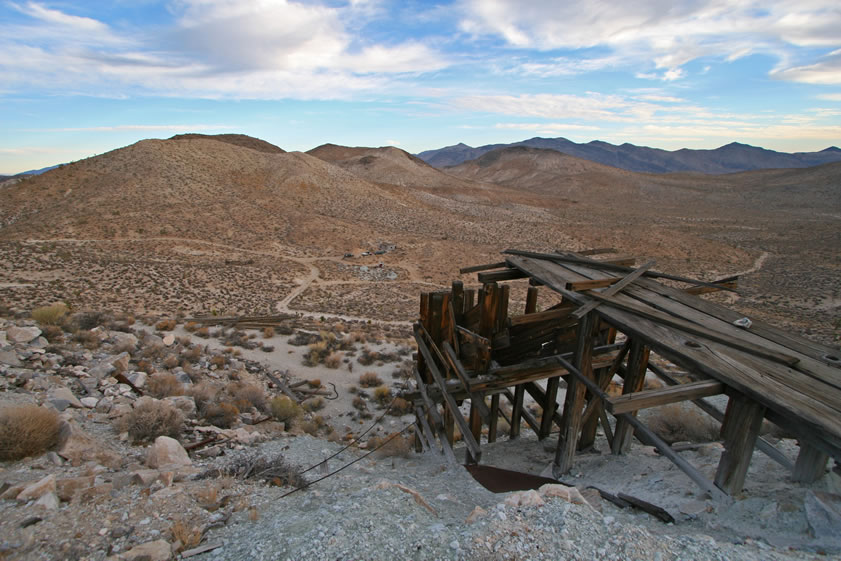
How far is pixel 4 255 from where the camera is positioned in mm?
23562

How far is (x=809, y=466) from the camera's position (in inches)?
160

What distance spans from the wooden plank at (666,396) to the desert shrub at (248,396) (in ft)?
24.9

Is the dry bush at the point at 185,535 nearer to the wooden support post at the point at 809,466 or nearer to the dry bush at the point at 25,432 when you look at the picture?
the dry bush at the point at 25,432

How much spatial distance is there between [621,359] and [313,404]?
7.16m

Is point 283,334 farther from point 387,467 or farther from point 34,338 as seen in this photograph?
point 387,467

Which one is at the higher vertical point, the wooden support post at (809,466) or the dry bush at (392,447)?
the wooden support post at (809,466)

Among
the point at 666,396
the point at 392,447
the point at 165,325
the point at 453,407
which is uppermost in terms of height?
the point at 666,396

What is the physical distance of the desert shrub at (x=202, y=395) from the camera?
8367 millimetres

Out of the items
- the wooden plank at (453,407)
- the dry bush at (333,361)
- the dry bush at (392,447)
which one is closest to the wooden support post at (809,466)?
the wooden plank at (453,407)

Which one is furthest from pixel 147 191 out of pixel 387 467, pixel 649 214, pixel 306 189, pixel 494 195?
pixel 649 214

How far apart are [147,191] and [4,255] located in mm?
15787

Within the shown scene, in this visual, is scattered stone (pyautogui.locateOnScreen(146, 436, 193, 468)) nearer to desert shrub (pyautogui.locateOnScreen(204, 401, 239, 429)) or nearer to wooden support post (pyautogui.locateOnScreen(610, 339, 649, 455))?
desert shrub (pyautogui.locateOnScreen(204, 401, 239, 429))

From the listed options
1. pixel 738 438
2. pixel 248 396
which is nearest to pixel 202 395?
pixel 248 396

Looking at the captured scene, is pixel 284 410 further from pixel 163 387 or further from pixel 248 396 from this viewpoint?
pixel 163 387
